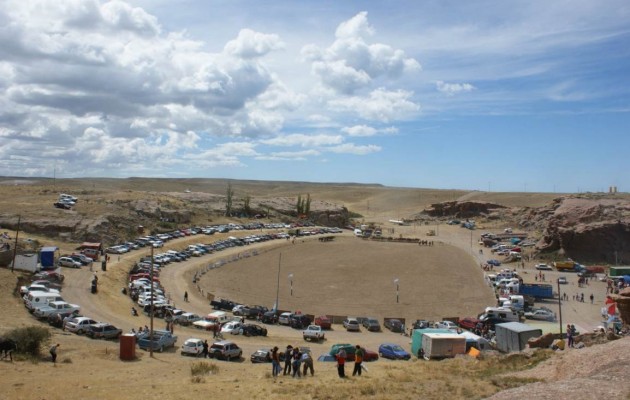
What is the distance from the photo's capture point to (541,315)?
137 feet

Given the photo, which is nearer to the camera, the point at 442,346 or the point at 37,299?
the point at 442,346

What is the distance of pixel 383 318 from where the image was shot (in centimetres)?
4022

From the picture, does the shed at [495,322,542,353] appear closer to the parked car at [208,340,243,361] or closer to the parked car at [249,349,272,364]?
the parked car at [249,349,272,364]

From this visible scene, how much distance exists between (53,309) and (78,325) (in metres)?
3.32

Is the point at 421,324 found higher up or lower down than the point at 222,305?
higher up

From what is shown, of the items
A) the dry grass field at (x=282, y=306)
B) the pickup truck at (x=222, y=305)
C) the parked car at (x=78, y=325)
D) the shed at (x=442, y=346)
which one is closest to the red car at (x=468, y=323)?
the dry grass field at (x=282, y=306)

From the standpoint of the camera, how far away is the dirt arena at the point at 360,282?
4431 cm

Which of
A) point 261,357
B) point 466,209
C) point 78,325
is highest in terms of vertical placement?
point 466,209

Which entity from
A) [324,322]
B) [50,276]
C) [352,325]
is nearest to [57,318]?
[50,276]

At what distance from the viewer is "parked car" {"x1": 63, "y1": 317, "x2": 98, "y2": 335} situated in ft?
93.6

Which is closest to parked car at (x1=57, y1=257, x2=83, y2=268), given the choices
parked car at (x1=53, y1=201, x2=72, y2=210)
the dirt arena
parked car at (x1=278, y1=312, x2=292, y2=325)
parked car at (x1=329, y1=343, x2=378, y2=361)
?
the dirt arena

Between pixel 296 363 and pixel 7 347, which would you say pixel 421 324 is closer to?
pixel 296 363

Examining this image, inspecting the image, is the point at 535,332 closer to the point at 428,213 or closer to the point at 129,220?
the point at 129,220

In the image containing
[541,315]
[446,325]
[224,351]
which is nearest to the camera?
[224,351]
